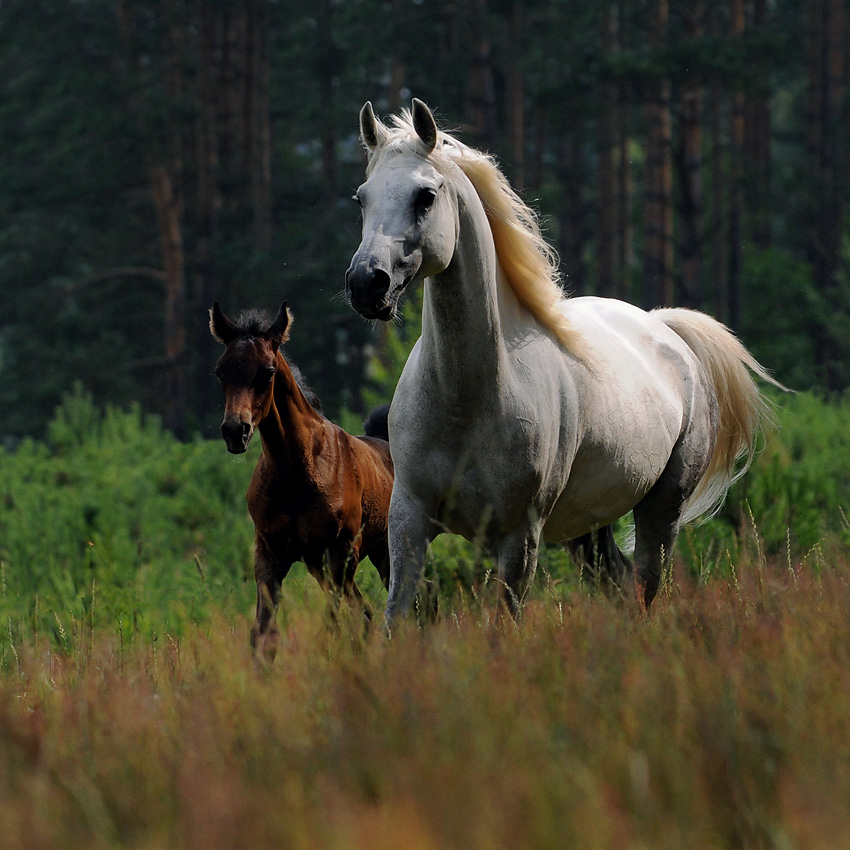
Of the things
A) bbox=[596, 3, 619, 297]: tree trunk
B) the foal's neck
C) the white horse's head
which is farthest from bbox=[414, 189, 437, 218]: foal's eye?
bbox=[596, 3, 619, 297]: tree trunk

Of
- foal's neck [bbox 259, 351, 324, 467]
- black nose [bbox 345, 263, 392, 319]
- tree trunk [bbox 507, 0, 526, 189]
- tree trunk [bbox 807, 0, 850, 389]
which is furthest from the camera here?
tree trunk [bbox 507, 0, 526, 189]

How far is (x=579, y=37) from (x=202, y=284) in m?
14.2

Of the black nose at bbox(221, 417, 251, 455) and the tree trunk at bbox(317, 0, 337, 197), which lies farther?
the tree trunk at bbox(317, 0, 337, 197)

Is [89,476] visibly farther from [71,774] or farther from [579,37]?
[579,37]

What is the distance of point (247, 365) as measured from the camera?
214 inches

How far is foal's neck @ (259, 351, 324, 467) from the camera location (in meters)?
5.74

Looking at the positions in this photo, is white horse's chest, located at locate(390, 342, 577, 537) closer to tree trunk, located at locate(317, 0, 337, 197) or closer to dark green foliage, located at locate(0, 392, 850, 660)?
dark green foliage, located at locate(0, 392, 850, 660)

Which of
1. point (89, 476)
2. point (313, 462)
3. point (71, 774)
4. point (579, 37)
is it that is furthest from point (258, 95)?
point (71, 774)

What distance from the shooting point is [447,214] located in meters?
4.37

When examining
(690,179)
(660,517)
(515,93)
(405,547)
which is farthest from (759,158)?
(405,547)

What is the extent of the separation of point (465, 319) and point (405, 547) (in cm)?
92

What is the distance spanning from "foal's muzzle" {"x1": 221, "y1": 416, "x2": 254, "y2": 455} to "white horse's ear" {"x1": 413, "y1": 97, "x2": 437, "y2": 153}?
58.4 inches

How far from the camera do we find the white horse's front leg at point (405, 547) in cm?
457

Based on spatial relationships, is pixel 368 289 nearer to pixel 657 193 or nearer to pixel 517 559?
pixel 517 559
